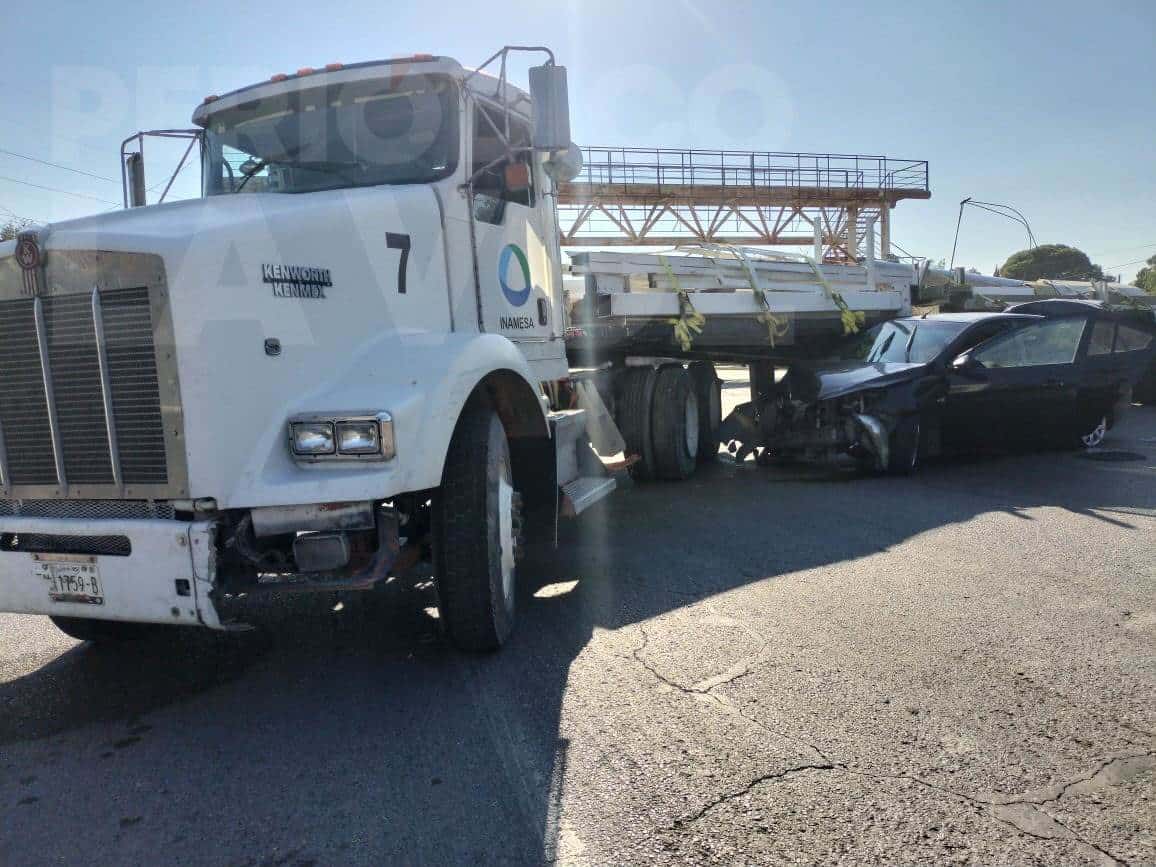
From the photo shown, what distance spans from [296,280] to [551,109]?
169 centimetres

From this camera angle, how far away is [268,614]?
16.5 ft

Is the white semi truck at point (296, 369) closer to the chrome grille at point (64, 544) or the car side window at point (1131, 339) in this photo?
the chrome grille at point (64, 544)

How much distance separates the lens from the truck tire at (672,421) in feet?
27.9

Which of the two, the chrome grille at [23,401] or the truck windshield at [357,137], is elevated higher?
the truck windshield at [357,137]

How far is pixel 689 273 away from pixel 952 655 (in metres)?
5.30

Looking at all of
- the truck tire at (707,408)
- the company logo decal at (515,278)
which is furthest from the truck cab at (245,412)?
the truck tire at (707,408)

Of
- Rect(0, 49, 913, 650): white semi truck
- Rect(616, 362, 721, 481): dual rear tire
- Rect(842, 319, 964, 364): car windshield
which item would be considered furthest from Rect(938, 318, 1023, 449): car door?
Rect(0, 49, 913, 650): white semi truck

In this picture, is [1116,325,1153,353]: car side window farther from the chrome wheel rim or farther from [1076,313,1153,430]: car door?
the chrome wheel rim

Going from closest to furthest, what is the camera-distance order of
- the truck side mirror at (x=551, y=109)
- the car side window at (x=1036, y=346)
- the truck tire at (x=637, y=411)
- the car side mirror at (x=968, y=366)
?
1. the truck side mirror at (x=551, y=109)
2. the truck tire at (x=637, y=411)
3. the car side mirror at (x=968, y=366)
4. the car side window at (x=1036, y=346)

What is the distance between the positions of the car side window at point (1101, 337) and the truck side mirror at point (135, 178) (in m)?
9.28

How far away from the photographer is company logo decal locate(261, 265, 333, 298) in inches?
139

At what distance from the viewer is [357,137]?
4.74 metres

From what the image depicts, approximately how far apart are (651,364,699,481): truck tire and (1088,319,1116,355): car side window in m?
4.52

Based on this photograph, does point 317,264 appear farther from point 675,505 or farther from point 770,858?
point 675,505
